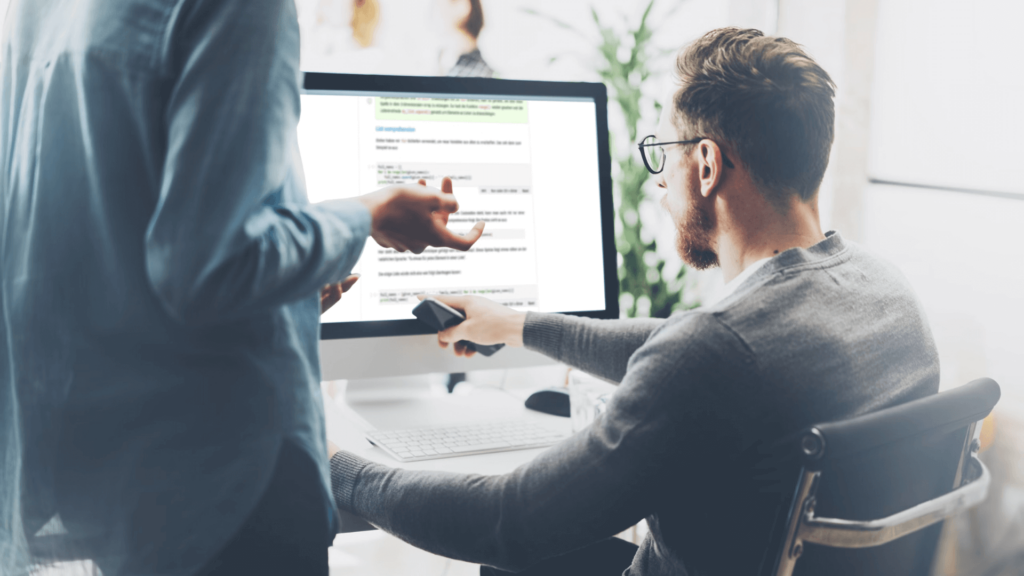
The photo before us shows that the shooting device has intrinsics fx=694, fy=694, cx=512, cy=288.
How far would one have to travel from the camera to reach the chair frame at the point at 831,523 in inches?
20.7

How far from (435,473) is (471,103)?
602 mm

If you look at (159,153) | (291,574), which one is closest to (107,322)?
(159,153)

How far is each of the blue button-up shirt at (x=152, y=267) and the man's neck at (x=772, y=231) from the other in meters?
0.49

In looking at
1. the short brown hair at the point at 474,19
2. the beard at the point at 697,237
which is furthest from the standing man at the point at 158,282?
the short brown hair at the point at 474,19

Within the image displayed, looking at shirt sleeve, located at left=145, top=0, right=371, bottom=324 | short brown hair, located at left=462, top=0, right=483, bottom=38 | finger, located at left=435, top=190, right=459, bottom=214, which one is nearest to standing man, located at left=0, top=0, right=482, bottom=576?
shirt sleeve, located at left=145, top=0, right=371, bottom=324

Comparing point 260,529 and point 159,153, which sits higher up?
point 159,153

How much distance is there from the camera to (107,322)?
0.49 metres

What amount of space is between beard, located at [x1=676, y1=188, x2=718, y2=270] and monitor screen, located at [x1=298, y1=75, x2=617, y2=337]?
246 millimetres

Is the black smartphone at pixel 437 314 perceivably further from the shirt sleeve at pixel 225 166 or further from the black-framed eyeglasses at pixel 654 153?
the shirt sleeve at pixel 225 166

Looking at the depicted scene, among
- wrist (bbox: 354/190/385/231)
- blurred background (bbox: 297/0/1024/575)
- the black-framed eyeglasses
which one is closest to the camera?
wrist (bbox: 354/190/385/231)

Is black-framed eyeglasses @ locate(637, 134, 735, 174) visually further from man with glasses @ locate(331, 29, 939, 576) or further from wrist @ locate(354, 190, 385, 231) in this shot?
wrist @ locate(354, 190, 385, 231)

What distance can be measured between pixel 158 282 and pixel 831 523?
1.70 ft

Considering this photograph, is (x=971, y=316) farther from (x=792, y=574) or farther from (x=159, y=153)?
(x=159, y=153)

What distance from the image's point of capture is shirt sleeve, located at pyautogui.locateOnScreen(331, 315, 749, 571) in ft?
1.98
